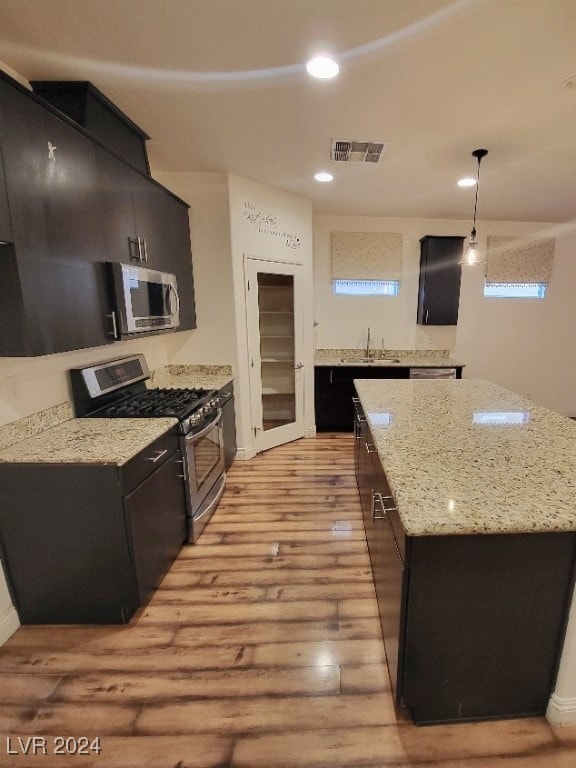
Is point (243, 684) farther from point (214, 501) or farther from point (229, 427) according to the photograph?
point (229, 427)

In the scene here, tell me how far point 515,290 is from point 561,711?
Answer: 4.76 m

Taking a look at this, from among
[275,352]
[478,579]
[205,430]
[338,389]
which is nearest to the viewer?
[478,579]

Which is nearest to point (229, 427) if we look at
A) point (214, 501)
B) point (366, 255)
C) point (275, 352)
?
point (214, 501)

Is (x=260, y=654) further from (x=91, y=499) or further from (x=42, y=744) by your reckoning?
(x=91, y=499)

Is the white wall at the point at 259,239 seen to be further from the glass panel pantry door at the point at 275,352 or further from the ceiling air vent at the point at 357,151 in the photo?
the ceiling air vent at the point at 357,151

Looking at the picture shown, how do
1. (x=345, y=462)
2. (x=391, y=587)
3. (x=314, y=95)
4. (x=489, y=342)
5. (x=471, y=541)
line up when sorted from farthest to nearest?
(x=489, y=342), (x=345, y=462), (x=314, y=95), (x=391, y=587), (x=471, y=541)

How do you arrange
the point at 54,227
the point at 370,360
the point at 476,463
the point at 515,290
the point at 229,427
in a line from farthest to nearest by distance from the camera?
the point at 515,290 < the point at 370,360 < the point at 229,427 < the point at 54,227 < the point at 476,463

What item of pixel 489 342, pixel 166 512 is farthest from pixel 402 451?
pixel 489 342

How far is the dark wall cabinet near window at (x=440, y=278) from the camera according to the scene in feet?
14.1

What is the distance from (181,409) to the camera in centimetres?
222

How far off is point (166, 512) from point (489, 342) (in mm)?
4669

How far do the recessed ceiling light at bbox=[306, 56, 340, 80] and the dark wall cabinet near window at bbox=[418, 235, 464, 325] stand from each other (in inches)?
118

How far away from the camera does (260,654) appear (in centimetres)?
158

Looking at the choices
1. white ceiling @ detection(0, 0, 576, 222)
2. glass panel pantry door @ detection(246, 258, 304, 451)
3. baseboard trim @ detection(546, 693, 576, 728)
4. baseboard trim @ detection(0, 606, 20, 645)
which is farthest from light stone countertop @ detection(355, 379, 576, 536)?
baseboard trim @ detection(0, 606, 20, 645)
